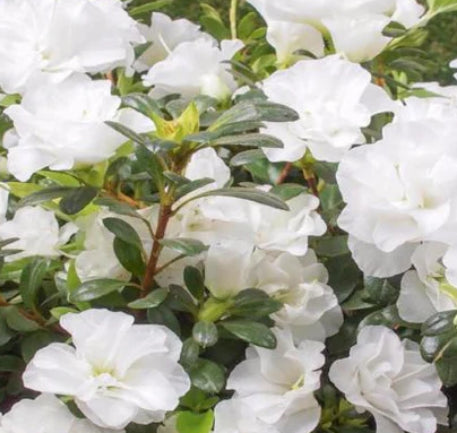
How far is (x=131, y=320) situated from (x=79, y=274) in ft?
0.37

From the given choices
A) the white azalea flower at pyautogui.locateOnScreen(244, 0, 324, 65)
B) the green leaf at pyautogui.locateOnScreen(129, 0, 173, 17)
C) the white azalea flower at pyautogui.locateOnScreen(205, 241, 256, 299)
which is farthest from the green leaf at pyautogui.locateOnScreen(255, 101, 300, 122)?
the green leaf at pyautogui.locateOnScreen(129, 0, 173, 17)

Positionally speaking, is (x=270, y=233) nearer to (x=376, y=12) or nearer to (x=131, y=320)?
(x=131, y=320)

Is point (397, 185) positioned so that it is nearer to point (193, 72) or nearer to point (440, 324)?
point (440, 324)

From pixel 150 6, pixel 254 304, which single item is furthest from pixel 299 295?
pixel 150 6

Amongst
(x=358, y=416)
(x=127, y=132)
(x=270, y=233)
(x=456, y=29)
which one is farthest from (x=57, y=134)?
(x=456, y=29)

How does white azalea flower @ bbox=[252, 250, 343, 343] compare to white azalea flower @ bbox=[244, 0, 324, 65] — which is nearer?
white azalea flower @ bbox=[252, 250, 343, 343]

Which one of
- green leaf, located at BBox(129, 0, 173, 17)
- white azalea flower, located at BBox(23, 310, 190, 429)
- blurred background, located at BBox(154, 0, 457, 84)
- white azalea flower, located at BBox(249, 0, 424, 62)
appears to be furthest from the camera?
blurred background, located at BBox(154, 0, 457, 84)

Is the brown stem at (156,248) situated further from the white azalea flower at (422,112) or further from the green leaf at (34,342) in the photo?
the white azalea flower at (422,112)

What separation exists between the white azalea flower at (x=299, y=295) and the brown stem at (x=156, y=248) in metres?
0.09

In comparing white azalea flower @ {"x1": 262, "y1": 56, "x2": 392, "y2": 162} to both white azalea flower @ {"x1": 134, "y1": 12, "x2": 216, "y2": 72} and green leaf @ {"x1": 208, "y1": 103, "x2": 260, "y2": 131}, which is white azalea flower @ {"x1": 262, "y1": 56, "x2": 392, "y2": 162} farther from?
white azalea flower @ {"x1": 134, "y1": 12, "x2": 216, "y2": 72}

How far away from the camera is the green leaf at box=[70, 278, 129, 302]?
823 mm

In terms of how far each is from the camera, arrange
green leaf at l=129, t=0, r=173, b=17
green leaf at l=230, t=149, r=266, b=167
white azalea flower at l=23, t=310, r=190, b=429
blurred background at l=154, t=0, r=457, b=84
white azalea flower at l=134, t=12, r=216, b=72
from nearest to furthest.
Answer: white azalea flower at l=23, t=310, r=190, b=429, green leaf at l=230, t=149, r=266, b=167, green leaf at l=129, t=0, r=173, b=17, white azalea flower at l=134, t=12, r=216, b=72, blurred background at l=154, t=0, r=457, b=84

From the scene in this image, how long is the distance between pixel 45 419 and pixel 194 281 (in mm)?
163

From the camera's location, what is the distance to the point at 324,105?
0.92 metres
